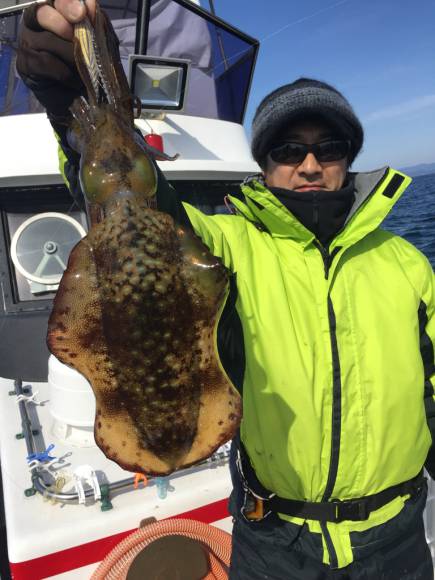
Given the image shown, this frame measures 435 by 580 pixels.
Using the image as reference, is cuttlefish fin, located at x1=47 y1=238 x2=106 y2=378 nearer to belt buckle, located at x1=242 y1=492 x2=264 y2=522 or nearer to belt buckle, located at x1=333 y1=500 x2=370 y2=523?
belt buckle, located at x1=242 y1=492 x2=264 y2=522

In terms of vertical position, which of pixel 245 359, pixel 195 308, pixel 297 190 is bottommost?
pixel 245 359

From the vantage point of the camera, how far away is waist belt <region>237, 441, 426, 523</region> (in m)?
1.85

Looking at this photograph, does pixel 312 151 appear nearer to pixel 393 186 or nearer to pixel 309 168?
pixel 309 168

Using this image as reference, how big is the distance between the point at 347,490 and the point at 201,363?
1103 mm

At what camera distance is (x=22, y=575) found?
2.25 m

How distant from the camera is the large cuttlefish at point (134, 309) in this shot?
1183mm

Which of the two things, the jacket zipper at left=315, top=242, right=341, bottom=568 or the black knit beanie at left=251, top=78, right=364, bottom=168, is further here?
the black knit beanie at left=251, top=78, right=364, bottom=168

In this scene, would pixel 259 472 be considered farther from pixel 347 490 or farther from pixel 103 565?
pixel 103 565

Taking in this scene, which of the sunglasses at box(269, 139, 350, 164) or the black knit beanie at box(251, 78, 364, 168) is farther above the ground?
the black knit beanie at box(251, 78, 364, 168)

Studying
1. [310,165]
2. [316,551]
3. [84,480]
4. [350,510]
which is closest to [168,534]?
[84,480]

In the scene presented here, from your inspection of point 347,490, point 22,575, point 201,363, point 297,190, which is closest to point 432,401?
point 347,490

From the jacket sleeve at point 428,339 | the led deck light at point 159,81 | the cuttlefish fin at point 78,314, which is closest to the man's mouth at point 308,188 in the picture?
the jacket sleeve at point 428,339

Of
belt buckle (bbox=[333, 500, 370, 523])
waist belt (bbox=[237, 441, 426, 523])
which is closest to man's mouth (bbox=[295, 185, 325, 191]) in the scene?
waist belt (bbox=[237, 441, 426, 523])

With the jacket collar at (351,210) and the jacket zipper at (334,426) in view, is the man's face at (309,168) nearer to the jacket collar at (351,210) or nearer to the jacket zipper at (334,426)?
the jacket collar at (351,210)
